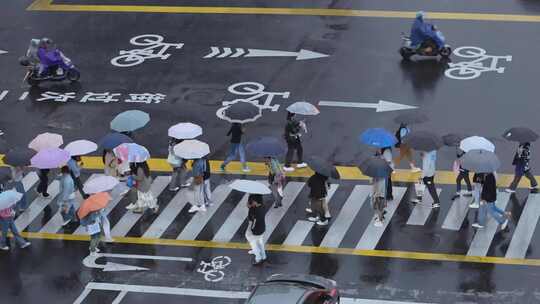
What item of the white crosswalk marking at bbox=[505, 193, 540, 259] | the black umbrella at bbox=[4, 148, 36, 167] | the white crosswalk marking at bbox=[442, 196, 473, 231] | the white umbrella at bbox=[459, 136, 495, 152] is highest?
the white umbrella at bbox=[459, 136, 495, 152]

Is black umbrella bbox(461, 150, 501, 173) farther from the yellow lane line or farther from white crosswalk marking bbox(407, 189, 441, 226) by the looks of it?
the yellow lane line

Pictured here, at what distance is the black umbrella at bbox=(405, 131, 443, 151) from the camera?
78.6 ft

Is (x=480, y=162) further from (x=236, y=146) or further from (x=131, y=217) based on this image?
(x=131, y=217)

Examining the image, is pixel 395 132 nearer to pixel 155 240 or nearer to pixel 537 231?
pixel 537 231

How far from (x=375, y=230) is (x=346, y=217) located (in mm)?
914

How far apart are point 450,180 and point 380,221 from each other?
2.77m

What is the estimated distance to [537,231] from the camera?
2327cm

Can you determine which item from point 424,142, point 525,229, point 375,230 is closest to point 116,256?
point 375,230

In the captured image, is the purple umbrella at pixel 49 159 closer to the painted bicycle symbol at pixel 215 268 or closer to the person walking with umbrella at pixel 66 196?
the person walking with umbrella at pixel 66 196

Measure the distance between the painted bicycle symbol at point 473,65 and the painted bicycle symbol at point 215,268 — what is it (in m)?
12.0

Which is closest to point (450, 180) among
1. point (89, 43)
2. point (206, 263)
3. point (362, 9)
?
point (206, 263)

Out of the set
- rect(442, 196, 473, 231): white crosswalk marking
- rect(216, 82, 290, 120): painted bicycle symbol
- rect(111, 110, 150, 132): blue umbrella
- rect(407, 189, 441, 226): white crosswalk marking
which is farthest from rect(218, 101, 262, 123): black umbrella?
rect(442, 196, 473, 231): white crosswalk marking

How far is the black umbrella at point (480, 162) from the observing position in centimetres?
2250

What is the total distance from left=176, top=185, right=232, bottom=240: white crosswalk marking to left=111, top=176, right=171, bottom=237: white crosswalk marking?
1.29 metres
